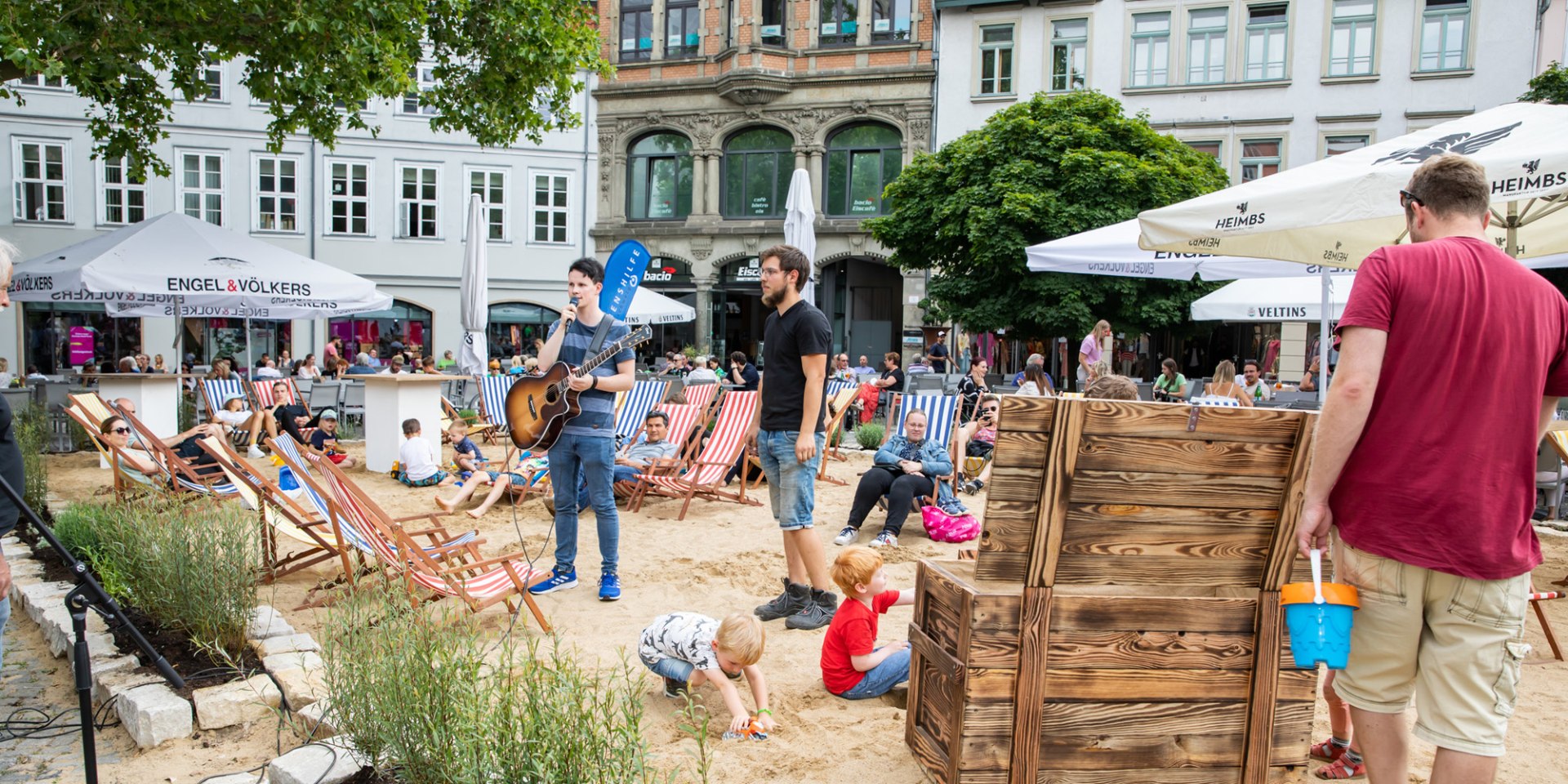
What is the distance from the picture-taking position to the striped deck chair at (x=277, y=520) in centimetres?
495

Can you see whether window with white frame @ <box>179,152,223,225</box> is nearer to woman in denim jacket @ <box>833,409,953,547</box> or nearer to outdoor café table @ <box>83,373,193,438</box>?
outdoor café table @ <box>83,373,193,438</box>

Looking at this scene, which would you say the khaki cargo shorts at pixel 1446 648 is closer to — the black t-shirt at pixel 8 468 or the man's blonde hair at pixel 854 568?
the man's blonde hair at pixel 854 568

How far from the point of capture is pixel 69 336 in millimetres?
24859

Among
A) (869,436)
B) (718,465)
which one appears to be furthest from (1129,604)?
(869,436)

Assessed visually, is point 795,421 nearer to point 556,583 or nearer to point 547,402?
point 547,402

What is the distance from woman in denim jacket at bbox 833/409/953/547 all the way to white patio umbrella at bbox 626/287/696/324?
9436mm

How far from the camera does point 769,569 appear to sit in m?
5.83

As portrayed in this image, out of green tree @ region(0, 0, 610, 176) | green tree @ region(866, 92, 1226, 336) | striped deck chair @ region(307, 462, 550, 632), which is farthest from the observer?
green tree @ region(866, 92, 1226, 336)

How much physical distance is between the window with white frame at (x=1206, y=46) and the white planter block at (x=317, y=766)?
79.7 feet

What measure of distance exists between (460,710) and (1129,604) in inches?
66.4

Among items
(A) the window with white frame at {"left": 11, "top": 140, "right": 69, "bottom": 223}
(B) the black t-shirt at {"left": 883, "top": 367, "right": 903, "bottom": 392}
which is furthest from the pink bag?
(A) the window with white frame at {"left": 11, "top": 140, "right": 69, "bottom": 223}

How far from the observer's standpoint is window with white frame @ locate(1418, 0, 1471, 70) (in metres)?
21.2

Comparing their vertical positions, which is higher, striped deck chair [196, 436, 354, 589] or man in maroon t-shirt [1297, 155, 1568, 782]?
man in maroon t-shirt [1297, 155, 1568, 782]

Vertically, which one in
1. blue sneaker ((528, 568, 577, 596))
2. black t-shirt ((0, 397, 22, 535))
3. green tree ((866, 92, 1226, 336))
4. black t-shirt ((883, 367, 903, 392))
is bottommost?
blue sneaker ((528, 568, 577, 596))
